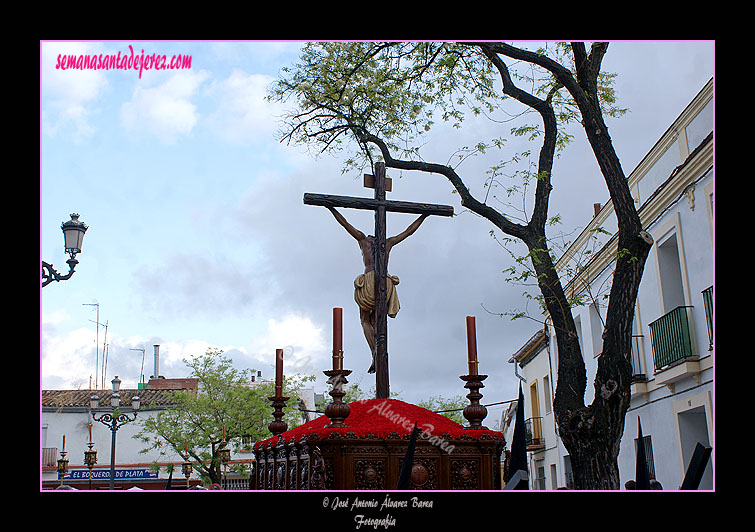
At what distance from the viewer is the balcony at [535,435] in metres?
19.5

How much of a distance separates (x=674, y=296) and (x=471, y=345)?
7769 mm

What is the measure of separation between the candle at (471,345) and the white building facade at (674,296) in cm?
419

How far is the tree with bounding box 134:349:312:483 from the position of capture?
2416 centimetres

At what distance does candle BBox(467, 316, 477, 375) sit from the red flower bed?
413 mm

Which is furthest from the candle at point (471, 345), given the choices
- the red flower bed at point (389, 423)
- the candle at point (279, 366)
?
the candle at point (279, 366)

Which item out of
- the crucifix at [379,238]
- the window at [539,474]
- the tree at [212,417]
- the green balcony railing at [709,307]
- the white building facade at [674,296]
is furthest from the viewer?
the tree at [212,417]

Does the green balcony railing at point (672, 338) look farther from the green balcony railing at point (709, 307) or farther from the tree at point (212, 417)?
the tree at point (212, 417)

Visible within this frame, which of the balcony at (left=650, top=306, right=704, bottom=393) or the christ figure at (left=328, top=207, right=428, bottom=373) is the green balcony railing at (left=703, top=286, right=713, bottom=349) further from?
the christ figure at (left=328, top=207, right=428, bottom=373)

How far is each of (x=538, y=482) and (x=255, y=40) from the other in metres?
19.5

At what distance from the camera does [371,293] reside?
5980 mm

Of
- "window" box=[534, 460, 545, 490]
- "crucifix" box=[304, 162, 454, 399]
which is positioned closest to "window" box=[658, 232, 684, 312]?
"crucifix" box=[304, 162, 454, 399]

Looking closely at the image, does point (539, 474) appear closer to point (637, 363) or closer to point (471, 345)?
point (637, 363)

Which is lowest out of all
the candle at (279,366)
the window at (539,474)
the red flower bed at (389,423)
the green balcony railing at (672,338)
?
the window at (539,474)
